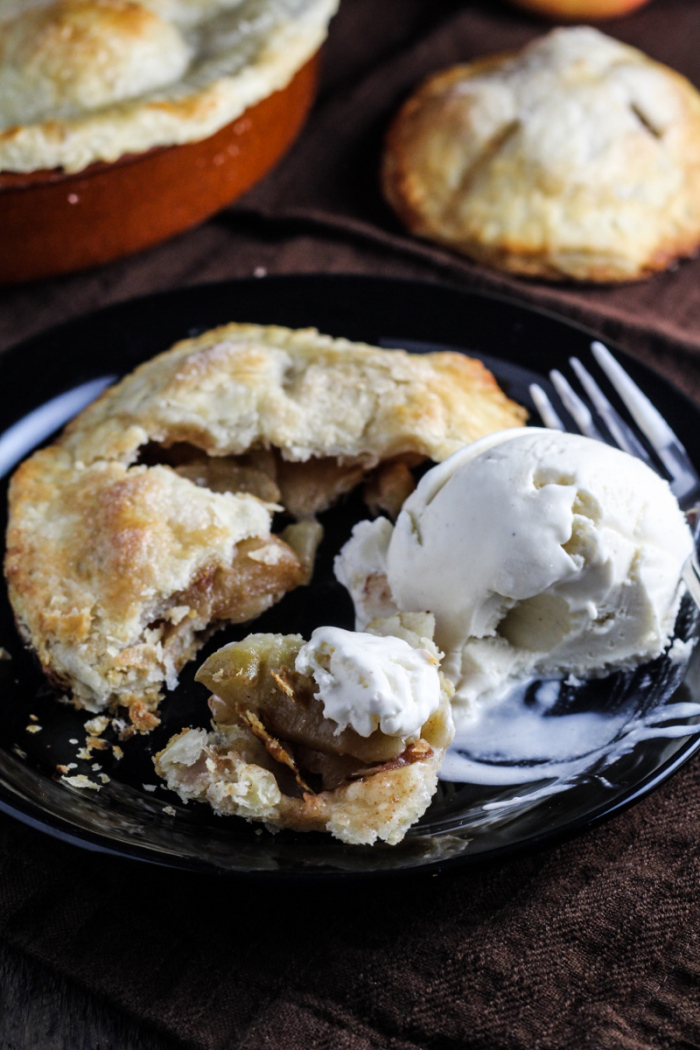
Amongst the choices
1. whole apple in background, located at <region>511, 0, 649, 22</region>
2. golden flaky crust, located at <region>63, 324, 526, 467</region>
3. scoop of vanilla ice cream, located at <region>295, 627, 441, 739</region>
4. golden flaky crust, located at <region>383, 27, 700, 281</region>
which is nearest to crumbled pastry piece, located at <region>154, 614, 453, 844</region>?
scoop of vanilla ice cream, located at <region>295, 627, 441, 739</region>

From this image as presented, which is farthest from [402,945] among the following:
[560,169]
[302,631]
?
[560,169]

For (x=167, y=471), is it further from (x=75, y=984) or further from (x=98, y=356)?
(x=75, y=984)

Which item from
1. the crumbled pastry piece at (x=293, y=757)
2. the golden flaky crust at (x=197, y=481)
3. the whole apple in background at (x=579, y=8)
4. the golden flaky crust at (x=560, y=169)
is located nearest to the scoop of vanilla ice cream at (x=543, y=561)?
the crumbled pastry piece at (x=293, y=757)

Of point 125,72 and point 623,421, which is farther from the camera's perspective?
point 125,72

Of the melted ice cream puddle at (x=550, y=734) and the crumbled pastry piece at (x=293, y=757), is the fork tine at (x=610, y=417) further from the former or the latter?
the crumbled pastry piece at (x=293, y=757)

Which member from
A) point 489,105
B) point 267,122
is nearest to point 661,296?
point 489,105

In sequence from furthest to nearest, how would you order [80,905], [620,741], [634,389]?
[634,389] < [620,741] < [80,905]

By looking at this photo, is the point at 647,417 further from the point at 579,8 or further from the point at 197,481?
the point at 579,8
